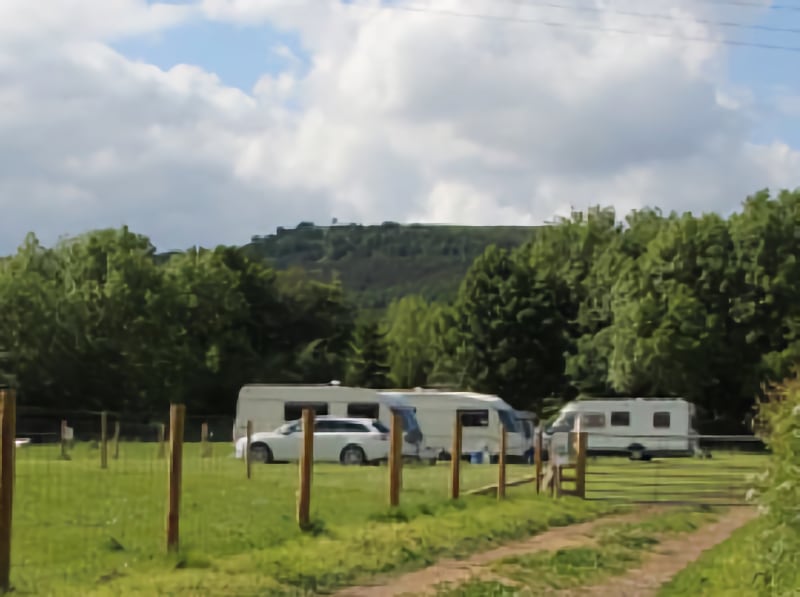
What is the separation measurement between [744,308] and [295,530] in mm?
52430

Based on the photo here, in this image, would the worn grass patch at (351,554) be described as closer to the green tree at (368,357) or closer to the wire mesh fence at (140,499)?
the wire mesh fence at (140,499)

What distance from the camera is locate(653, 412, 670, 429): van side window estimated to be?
159 ft

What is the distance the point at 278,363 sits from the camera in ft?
281

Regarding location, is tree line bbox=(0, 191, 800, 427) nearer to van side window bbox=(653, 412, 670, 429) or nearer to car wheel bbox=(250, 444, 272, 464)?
van side window bbox=(653, 412, 670, 429)

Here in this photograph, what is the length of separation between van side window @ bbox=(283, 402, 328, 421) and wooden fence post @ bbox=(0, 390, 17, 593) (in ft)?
95.9

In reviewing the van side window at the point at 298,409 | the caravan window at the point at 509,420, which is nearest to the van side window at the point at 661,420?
the caravan window at the point at 509,420

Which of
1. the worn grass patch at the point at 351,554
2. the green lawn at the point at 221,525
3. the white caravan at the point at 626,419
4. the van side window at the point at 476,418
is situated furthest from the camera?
the white caravan at the point at 626,419

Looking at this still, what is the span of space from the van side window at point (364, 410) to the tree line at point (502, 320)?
23.6m

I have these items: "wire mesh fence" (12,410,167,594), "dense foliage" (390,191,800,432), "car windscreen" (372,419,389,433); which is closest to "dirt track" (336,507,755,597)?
"wire mesh fence" (12,410,167,594)

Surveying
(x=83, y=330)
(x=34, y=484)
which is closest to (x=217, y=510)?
(x=34, y=484)

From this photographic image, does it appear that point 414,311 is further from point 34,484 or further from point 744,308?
point 34,484

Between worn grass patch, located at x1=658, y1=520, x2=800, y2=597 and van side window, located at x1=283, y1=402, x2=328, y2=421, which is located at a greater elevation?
van side window, located at x1=283, y1=402, x2=328, y2=421

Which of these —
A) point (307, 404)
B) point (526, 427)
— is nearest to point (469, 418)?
point (526, 427)

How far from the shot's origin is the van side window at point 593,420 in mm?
48438
